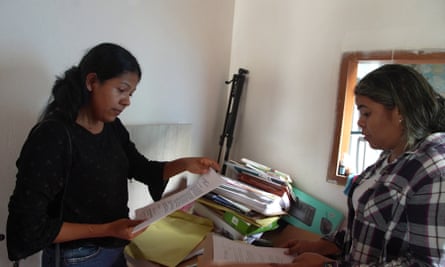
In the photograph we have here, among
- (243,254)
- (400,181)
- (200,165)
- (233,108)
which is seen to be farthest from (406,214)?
(233,108)

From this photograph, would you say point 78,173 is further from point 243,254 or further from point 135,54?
point 135,54

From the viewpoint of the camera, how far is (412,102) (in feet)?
2.62

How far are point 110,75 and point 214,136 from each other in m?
1.26

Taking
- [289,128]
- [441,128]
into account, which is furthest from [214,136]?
[441,128]

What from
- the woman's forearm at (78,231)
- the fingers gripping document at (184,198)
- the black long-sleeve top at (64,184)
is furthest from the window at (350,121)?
the woman's forearm at (78,231)

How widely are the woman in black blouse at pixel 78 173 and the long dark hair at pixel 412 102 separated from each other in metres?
0.72

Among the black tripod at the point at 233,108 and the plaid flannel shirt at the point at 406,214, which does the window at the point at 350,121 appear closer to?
the black tripod at the point at 233,108

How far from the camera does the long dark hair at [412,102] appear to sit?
80 centimetres

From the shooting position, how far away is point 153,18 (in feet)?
4.50

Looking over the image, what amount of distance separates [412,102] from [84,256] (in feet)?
3.28

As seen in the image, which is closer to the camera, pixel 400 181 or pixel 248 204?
pixel 400 181

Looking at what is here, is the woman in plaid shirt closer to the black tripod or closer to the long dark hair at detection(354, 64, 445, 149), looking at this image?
the long dark hair at detection(354, 64, 445, 149)

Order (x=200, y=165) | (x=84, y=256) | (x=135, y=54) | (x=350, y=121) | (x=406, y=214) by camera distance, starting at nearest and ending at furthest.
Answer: (x=406, y=214) < (x=84, y=256) < (x=200, y=165) < (x=135, y=54) < (x=350, y=121)

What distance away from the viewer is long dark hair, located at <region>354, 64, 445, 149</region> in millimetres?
800
